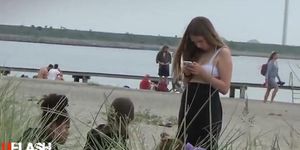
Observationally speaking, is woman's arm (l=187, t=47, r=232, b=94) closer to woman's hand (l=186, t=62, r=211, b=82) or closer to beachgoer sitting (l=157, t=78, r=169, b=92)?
woman's hand (l=186, t=62, r=211, b=82)

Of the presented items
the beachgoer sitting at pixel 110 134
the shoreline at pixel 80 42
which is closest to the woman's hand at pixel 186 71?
the beachgoer sitting at pixel 110 134

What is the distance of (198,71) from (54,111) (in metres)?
0.96

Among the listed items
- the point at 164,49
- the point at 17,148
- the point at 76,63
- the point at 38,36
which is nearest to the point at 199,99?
the point at 17,148

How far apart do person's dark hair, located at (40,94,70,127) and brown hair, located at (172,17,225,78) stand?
0.84 meters

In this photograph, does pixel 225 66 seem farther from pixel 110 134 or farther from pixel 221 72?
pixel 110 134

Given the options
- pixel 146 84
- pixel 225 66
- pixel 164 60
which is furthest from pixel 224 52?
pixel 146 84

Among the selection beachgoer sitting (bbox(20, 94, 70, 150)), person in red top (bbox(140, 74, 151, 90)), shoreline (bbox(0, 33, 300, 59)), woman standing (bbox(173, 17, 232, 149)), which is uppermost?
woman standing (bbox(173, 17, 232, 149))

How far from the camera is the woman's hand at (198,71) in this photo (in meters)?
3.72

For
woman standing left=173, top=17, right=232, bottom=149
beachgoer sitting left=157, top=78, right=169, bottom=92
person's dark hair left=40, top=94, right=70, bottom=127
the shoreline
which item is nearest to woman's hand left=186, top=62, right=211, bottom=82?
woman standing left=173, top=17, right=232, bottom=149

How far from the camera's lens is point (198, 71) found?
372cm

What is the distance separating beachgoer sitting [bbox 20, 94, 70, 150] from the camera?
2906mm

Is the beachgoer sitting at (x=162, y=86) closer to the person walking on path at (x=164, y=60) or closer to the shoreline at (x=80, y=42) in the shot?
the person walking on path at (x=164, y=60)

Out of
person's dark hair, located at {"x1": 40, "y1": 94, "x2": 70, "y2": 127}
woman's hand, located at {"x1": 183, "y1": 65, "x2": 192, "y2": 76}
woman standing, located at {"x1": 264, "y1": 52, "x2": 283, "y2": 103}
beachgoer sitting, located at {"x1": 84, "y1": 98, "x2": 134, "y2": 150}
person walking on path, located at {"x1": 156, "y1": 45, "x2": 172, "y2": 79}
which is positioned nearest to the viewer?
beachgoer sitting, located at {"x1": 84, "y1": 98, "x2": 134, "y2": 150}

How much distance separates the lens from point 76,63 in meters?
24.3
